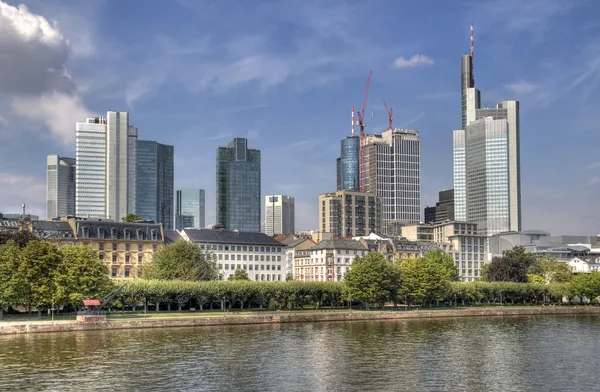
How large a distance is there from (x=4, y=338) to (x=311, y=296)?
256 ft

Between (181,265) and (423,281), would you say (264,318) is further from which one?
(423,281)

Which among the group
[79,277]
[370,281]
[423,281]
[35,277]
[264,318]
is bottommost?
[264,318]

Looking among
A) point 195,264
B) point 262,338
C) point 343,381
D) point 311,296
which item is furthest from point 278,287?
point 343,381

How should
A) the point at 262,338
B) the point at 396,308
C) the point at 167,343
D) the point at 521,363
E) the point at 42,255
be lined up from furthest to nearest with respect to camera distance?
1. the point at 396,308
2. the point at 42,255
3. the point at 262,338
4. the point at 167,343
5. the point at 521,363

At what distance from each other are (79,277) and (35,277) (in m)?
7.86

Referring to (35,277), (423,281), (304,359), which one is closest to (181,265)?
(35,277)

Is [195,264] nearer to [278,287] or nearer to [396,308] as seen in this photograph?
[278,287]

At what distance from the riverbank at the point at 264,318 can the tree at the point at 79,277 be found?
9.02 m

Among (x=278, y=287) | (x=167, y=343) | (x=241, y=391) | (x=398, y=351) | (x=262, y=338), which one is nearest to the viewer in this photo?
(x=241, y=391)

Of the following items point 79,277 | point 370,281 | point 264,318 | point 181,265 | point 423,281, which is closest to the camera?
point 79,277

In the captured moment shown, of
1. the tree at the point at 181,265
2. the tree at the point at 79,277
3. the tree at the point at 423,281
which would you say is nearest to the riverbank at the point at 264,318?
the tree at the point at 423,281

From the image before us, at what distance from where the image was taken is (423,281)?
591 ft

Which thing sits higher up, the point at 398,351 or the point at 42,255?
the point at 42,255

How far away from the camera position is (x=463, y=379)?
75.7 m
